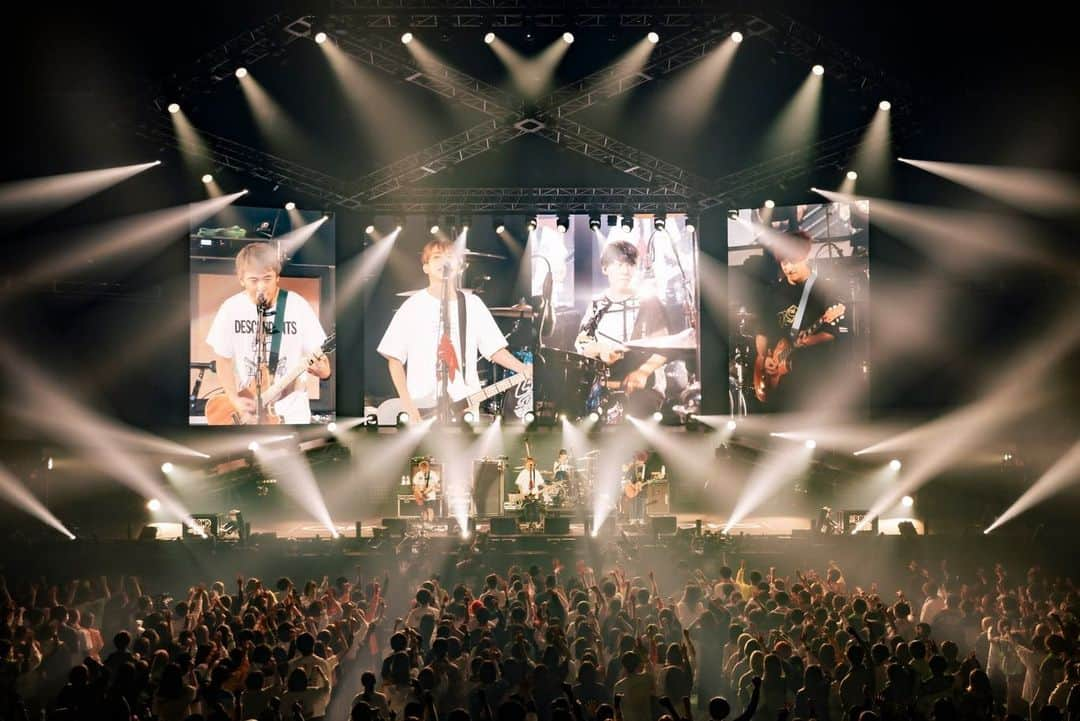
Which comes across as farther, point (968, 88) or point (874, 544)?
point (968, 88)

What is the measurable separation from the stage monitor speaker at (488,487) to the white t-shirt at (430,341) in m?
1.56

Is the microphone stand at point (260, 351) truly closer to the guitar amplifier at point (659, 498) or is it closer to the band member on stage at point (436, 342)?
the band member on stage at point (436, 342)

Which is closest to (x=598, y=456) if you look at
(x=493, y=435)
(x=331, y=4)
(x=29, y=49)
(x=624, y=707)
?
(x=493, y=435)

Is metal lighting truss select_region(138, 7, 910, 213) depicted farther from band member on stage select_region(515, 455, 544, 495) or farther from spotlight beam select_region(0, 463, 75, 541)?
spotlight beam select_region(0, 463, 75, 541)

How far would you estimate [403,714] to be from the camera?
266 inches

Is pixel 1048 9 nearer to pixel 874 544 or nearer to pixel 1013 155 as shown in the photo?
pixel 1013 155

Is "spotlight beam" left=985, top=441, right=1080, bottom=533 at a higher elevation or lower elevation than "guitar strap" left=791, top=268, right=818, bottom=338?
lower

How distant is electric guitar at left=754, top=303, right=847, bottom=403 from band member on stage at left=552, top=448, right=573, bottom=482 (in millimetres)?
4070

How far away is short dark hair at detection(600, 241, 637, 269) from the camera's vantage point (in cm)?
2178

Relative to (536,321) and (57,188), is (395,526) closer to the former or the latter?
(536,321)

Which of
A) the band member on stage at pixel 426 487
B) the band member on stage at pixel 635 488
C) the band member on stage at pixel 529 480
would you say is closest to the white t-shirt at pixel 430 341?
the band member on stage at pixel 426 487

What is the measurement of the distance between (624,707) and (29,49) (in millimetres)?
15553


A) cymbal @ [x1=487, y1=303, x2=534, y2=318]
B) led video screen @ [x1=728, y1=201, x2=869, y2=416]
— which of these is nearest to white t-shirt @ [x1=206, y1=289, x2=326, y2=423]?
cymbal @ [x1=487, y1=303, x2=534, y2=318]

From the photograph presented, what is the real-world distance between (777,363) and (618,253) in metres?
3.92
